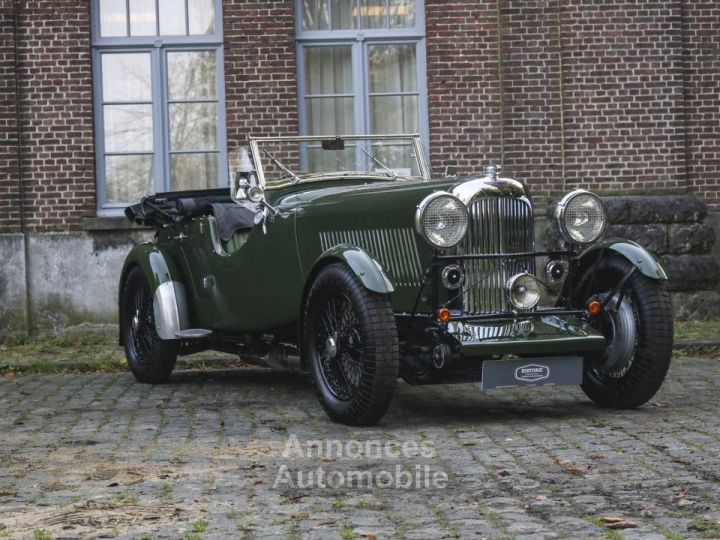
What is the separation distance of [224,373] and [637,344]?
4.07 m

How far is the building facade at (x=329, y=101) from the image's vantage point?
13.0m

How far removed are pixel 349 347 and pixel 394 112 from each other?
7.10 meters

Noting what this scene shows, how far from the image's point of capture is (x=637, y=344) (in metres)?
7.17

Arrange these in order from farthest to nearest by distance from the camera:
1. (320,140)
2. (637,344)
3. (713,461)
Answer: (320,140)
(637,344)
(713,461)

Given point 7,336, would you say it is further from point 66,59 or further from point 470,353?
point 470,353

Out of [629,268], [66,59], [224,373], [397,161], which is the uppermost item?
[66,59]

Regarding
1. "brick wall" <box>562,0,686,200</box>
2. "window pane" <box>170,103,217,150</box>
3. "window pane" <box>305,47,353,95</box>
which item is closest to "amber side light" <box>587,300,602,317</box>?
"brick wall" <box>562,0,686,200</box>

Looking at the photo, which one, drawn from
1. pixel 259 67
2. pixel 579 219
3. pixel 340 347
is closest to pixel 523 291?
pixel 579 219

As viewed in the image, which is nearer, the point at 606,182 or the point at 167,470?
the point at 167,470

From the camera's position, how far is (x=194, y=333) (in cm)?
884

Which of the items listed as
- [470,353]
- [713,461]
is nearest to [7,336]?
[470,353]

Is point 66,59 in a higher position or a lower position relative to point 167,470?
higher

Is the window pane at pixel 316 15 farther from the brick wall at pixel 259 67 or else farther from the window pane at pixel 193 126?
the window pane at pixel 193 126

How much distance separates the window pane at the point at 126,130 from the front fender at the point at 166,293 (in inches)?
165
